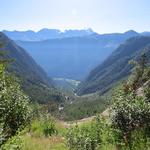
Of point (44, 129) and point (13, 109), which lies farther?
point (44, 129)

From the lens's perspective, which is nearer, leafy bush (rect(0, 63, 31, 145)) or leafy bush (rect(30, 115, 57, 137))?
leafy bush (rect(0, 63, 31, 145))

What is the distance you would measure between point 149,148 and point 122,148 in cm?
167

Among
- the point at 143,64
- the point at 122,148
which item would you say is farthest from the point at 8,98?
the point at 143,64

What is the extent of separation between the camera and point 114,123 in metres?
17.9

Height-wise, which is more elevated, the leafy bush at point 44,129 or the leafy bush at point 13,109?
the leafy bush at point 13,109

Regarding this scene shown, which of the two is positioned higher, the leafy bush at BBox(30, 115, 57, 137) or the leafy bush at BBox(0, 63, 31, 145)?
the leafy bush at BBox(0, 63, 31, 145)

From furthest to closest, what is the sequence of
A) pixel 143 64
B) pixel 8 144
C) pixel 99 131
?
pixel 143 64 → pixel 99 131 → pixel 8 144

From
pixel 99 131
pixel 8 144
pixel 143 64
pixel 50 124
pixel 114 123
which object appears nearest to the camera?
pixel 8 144

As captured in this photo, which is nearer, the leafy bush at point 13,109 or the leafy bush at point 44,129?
the leafy bush at point 13,109

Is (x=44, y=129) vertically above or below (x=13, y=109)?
below

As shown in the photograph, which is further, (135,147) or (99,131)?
(99,131)

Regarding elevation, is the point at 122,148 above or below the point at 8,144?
below

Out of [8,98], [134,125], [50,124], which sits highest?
[8,98]

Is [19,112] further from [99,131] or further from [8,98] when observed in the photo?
[99,131]
